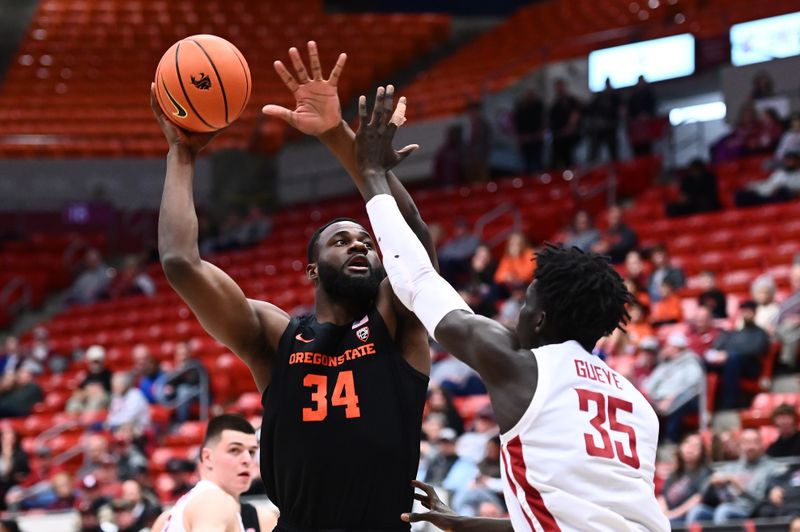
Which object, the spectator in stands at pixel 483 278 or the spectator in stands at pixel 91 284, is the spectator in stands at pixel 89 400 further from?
the spectator in stands at pixel 91 284

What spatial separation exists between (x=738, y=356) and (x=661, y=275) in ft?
7.21

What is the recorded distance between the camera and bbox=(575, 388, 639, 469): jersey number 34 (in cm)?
369

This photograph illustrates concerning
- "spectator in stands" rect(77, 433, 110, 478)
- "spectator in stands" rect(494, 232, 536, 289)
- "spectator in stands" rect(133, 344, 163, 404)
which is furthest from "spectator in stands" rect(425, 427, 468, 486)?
"spectator in stands" rect(133, 344, 163, 404)

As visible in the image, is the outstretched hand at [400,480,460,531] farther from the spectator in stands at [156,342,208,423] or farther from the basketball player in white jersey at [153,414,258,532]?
the spectator in stands at [156,342,208,423]

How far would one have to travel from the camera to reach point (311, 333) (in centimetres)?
486

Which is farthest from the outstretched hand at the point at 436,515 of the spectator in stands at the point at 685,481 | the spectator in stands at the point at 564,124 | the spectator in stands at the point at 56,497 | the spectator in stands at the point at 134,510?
the spectator in stands at the point at 564,124

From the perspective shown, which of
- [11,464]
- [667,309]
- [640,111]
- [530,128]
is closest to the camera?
[667,309]

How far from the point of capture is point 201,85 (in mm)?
4668

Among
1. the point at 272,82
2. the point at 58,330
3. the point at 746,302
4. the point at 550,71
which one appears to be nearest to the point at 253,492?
the point at 746,302

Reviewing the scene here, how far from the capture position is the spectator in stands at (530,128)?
18.7 m

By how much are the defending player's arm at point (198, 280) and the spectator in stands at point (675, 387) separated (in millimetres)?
5815

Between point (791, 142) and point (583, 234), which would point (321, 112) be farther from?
point (791, 142)

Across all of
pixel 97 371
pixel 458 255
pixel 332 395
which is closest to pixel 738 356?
pixel 458 255

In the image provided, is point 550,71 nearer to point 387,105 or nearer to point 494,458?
point 494,458
